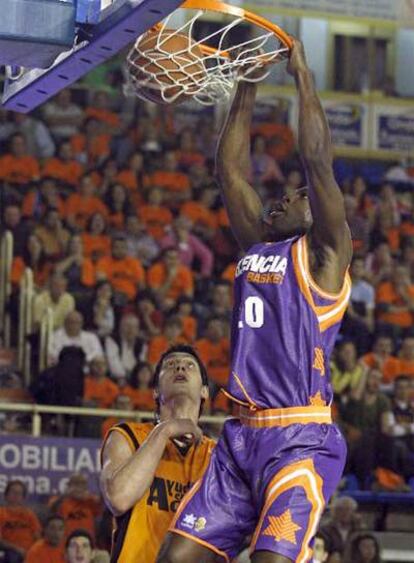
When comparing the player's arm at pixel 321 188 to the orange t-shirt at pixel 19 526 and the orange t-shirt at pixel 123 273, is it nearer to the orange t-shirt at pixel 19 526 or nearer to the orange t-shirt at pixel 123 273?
the orange t-shirt at pixel 19 526

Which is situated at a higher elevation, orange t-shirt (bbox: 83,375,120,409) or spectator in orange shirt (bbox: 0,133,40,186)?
spectator in orange shirt (bbox: 0,133,40,186)

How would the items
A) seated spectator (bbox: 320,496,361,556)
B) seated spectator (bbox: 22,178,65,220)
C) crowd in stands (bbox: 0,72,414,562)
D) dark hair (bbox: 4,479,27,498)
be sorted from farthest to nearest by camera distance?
seated spectator (bbox: 22,178,65,220) < crowd in stands (bbox: 0,72,414,562) < seated spectator (bbox: 320,496,361,556) < dark hair (bbox: 4,479,27,498)

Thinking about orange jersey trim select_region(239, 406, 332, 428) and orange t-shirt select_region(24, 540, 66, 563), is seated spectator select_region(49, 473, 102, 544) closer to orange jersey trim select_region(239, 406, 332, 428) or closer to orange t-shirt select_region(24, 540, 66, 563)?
orange t-shirt select_region(24, 540, 66, 563)

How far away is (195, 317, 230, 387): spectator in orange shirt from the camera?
41.7ft

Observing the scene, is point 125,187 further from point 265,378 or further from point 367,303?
point 265,378

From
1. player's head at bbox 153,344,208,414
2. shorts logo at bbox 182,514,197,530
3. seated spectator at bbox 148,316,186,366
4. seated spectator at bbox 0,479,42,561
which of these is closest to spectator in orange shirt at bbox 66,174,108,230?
seated spectator at bbox 148,316,186,366

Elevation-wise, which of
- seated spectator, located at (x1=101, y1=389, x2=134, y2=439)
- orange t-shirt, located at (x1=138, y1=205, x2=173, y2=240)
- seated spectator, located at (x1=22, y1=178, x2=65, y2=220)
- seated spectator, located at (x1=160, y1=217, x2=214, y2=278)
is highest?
seated spectator, located at (x1=22, y1=178, x2=65, y2=220)

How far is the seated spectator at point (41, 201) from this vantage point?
13.6m

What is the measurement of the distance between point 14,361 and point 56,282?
2.61 feet

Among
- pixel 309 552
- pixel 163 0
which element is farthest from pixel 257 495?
pixel 163 0

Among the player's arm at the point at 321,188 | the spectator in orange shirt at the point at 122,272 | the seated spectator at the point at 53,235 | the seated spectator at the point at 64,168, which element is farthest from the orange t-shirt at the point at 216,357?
the player's arm at the point at 321,188

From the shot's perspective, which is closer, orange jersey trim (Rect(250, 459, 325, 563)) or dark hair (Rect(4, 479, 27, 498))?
orange jersey trim (Rect(250, 459, 325, 563))

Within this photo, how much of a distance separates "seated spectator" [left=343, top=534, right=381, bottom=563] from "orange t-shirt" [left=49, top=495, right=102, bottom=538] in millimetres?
1887

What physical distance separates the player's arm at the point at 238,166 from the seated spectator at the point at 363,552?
4.23 metres
